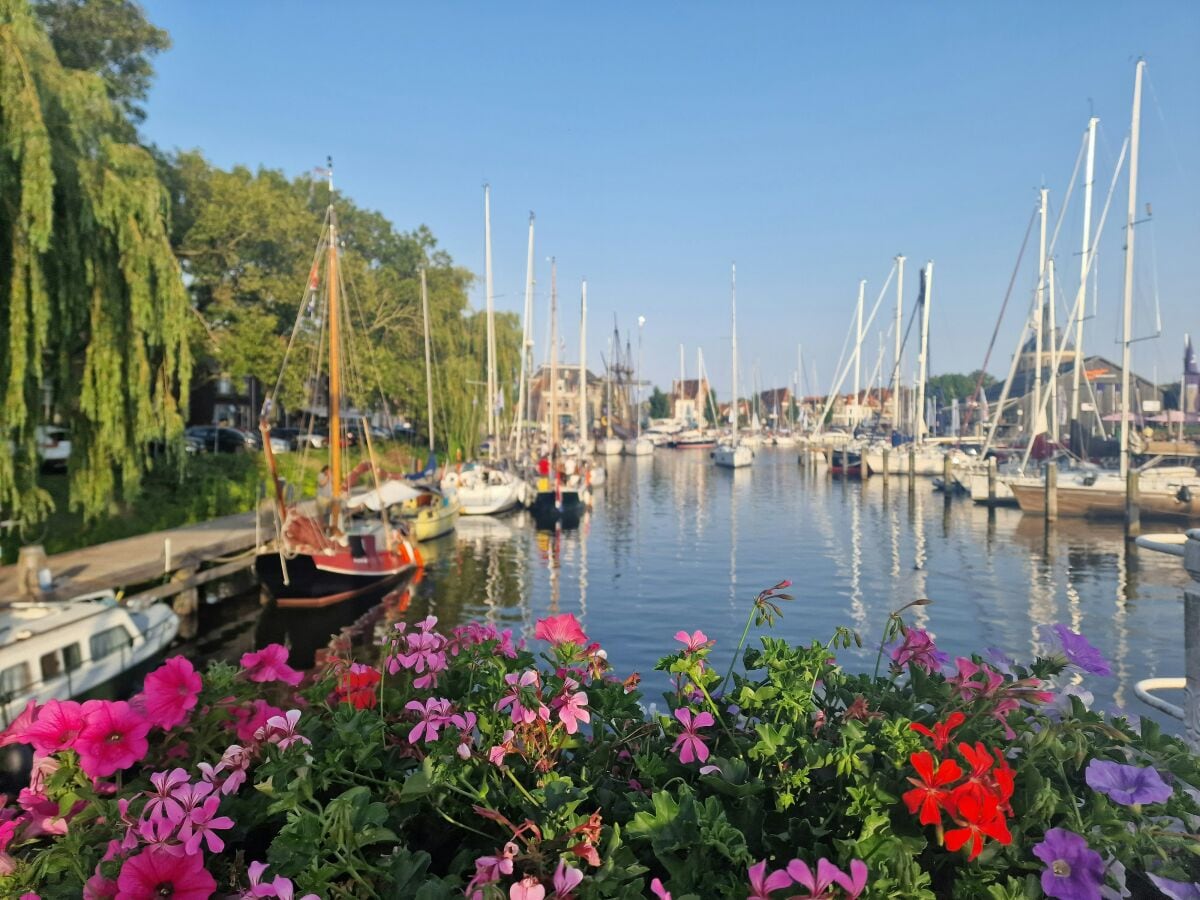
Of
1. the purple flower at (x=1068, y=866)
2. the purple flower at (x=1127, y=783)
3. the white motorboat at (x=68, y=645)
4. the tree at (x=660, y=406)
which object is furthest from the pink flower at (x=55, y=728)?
the tree at (x=660, y=406)

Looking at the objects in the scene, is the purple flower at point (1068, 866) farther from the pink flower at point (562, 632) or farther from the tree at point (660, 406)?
the tree at point (660, 406)

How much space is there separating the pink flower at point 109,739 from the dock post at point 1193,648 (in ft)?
10.7

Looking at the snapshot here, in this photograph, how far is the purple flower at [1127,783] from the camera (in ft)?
5.61

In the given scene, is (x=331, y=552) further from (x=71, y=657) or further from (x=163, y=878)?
(x=163, y=878)

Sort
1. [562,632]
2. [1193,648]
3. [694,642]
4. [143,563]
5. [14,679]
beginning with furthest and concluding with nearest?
[143,563] < [14,679] < [1193,648] < [562,632] < [694,642]

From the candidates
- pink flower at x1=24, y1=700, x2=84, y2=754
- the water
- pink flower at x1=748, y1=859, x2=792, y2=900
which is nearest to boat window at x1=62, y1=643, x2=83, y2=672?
the water

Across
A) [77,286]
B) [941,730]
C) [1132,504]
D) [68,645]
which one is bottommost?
[1132,504]

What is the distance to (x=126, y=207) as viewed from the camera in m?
15.8

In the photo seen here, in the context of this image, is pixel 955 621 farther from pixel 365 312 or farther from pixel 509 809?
pixel 365 312

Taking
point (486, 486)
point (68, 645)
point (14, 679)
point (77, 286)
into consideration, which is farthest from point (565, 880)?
point (486, 486)

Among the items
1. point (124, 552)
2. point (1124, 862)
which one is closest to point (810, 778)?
point (1124, 862)

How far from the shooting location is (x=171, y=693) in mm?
2277

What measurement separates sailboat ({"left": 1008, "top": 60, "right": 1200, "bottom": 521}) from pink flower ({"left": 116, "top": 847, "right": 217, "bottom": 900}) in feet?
118

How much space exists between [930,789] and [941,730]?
0.20 meters
